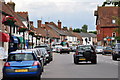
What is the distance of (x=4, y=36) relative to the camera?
37750mm

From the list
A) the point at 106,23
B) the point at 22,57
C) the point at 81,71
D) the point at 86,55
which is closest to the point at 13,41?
the point at 86,55

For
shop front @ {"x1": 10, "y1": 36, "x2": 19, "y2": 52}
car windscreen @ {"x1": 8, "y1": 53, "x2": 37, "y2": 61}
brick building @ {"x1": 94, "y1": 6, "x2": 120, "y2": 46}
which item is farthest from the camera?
brick building @ {"x1": 94, "y1": 6, "x2": 120, "y2": 46}

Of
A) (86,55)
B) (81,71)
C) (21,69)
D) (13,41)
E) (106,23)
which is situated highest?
(106,23)

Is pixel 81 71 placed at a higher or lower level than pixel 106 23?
lower

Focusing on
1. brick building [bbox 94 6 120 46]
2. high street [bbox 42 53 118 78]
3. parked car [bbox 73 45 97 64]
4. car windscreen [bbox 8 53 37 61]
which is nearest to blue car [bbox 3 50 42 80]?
car windscreen [bbox 8 53 37 61]

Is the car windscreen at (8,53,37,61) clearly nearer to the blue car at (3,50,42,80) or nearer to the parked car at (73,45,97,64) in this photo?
the blue car at (3,50,42,80)

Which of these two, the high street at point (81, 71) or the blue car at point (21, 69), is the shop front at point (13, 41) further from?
the blue car at point (21, 69)

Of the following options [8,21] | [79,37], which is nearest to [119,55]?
[8,21]

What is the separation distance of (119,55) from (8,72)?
21.4 metres

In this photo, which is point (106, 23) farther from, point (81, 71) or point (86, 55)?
point (81, 71)

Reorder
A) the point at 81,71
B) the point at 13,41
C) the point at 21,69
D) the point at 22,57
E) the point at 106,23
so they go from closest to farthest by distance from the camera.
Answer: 1. the point at 21,69
2. the point at 22,57
3. the point at 81,71
4. the point at 13,41
5. the point at 106,23

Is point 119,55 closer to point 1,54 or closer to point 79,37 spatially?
point 1,54

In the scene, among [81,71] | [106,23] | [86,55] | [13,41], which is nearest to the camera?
[81,71]

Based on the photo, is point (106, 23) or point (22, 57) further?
point (106, 23)
